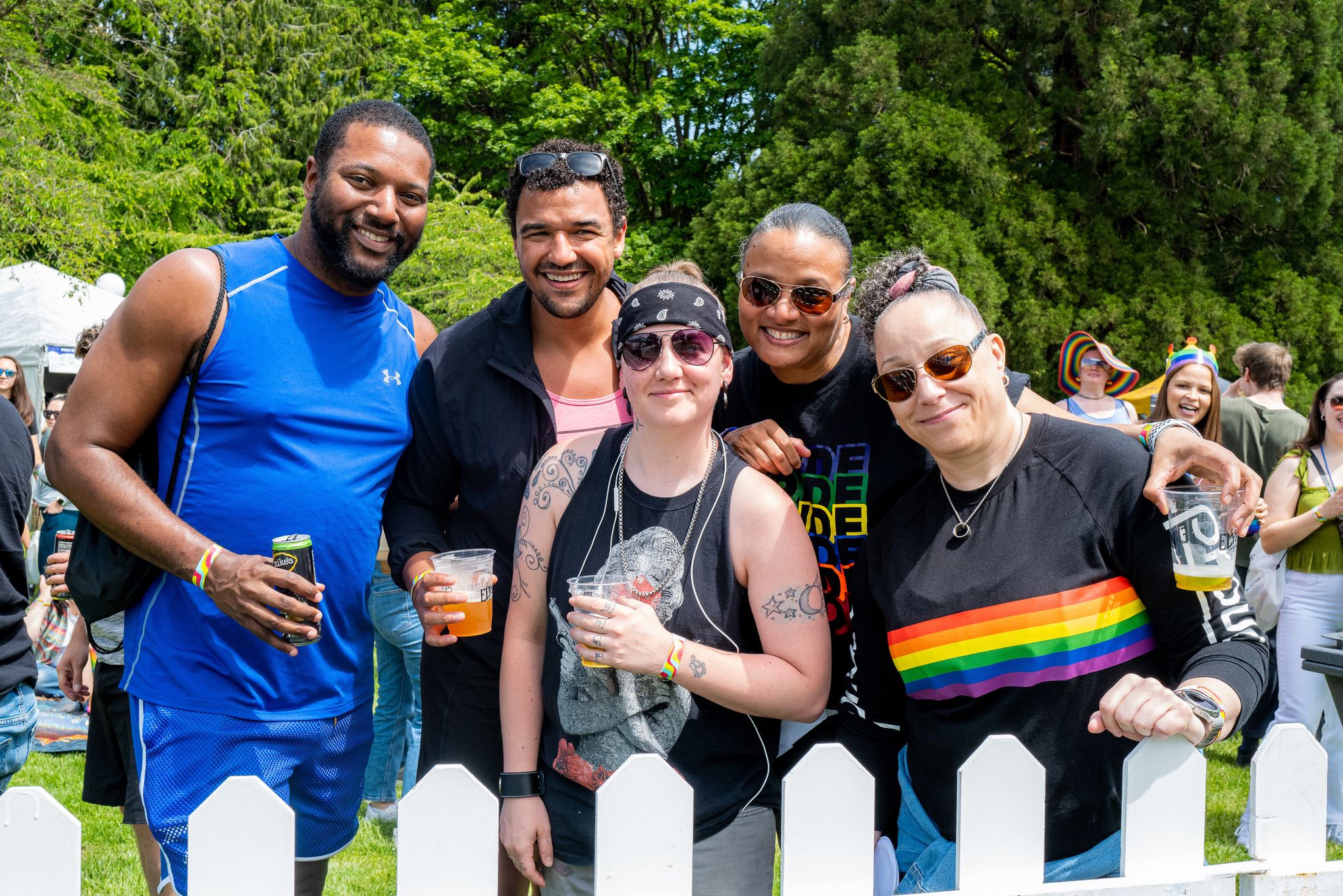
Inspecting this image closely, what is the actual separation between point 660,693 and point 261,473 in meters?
1.20

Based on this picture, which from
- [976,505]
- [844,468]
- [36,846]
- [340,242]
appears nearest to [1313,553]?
[844,468]

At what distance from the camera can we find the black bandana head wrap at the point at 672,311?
2.29 meters

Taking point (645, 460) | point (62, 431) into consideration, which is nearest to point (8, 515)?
point (62, 431)

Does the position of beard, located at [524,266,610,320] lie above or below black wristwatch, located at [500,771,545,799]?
above

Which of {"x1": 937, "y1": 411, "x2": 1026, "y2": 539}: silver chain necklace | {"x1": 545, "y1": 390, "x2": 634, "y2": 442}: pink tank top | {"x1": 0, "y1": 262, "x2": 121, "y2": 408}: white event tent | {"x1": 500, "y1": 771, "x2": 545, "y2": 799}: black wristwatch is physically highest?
{"x1": 0, "y1": 262, "x2": 121, "y2": 408}: white event tent

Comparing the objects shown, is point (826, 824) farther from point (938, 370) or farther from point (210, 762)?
point (210, 762)

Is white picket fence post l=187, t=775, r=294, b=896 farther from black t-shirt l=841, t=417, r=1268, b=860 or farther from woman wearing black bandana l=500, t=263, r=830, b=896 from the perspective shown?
black t-shirt l=841, t=417, r=1268, b=860

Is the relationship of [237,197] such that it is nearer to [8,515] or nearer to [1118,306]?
[1118,306]

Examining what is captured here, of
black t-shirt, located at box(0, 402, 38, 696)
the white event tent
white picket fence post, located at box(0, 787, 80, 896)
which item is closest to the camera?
white picket fence post, located at box(0, 787, 80, 896)

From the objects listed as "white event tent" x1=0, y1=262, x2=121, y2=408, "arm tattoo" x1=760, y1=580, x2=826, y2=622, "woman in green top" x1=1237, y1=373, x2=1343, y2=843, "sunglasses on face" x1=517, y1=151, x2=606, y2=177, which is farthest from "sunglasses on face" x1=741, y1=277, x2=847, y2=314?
"white event tent" x1=0, y1=262, x2=121, y2=408

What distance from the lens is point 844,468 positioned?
255 cm

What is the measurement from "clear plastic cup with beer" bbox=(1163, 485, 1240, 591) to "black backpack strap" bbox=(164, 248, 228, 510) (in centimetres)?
225

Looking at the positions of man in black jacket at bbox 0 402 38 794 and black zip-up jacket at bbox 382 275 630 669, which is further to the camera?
man in black jacket at bbox 0 402 38 794

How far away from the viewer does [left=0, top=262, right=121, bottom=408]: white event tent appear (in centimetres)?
1223
